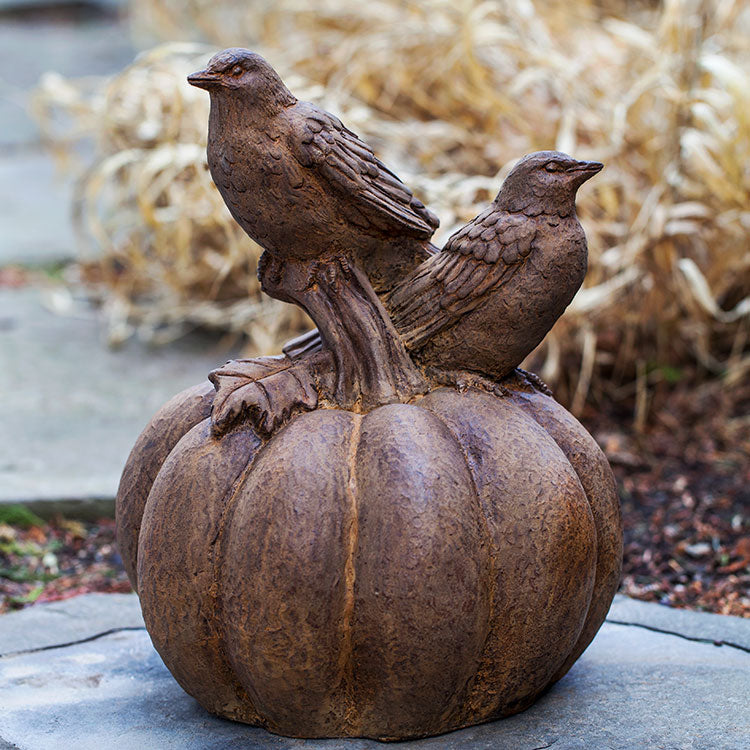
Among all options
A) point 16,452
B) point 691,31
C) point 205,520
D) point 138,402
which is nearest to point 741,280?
point 691,31

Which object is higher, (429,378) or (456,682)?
(429,378)

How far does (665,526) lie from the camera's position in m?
4.00

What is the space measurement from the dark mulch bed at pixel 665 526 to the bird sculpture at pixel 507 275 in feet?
4.94

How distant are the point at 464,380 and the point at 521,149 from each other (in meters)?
3.67

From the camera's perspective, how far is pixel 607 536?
7.53 ft

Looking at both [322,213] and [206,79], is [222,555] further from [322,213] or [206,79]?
[206,79]

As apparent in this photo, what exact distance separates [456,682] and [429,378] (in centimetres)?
62

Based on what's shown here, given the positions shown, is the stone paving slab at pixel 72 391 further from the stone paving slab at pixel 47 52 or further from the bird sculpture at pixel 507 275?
the stone paving slab at pixel 47 52

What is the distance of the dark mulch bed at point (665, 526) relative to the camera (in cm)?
353

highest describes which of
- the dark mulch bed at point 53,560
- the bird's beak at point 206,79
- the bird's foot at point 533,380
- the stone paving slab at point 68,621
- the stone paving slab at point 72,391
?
the bird's beak at point 206,79

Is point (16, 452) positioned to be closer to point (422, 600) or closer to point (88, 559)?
point (88, 559)

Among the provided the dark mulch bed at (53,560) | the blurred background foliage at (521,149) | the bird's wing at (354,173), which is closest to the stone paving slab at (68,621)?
the dark mulch bed at (53,560)

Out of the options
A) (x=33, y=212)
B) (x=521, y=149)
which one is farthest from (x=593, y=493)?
(x=33, y=212)

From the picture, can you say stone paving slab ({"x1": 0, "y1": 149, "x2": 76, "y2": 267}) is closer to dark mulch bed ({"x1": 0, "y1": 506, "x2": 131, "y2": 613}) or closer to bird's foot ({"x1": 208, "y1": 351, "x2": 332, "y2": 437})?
dark mulch bed ({"x1": 0, "y1": 506, "x2": 131, "y2": 613})
